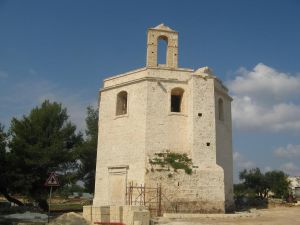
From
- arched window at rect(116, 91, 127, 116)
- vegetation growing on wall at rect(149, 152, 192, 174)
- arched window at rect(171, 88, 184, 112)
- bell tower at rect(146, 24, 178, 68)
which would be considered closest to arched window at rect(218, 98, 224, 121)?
arched window at rect(171, 88, 184, 112)

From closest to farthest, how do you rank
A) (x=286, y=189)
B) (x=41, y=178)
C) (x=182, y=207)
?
(x=182, y=207)
(x=41, y=178)
(x=286, y=189)

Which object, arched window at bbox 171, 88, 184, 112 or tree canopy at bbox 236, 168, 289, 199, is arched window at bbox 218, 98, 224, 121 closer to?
arched window at bbox 171, 88, 184, 112

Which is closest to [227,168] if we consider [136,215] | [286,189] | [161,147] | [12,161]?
[161,147]

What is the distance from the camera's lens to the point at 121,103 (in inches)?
867

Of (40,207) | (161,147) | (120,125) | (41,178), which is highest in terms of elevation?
(120,125)

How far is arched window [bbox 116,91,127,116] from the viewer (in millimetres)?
21680

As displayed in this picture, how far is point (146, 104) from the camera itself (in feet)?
65.4

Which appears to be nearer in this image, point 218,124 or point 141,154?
point 141,154

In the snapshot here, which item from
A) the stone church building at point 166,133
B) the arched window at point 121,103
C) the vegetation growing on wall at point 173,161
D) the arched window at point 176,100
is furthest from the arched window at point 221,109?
the arched window at point 121,103

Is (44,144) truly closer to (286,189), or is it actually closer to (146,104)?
(146,104)

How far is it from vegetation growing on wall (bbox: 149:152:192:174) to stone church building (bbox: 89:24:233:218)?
0.06m

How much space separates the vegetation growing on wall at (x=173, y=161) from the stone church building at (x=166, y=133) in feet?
0.20

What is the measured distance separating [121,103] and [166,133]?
3.76 m

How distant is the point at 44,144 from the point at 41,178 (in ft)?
7.09
